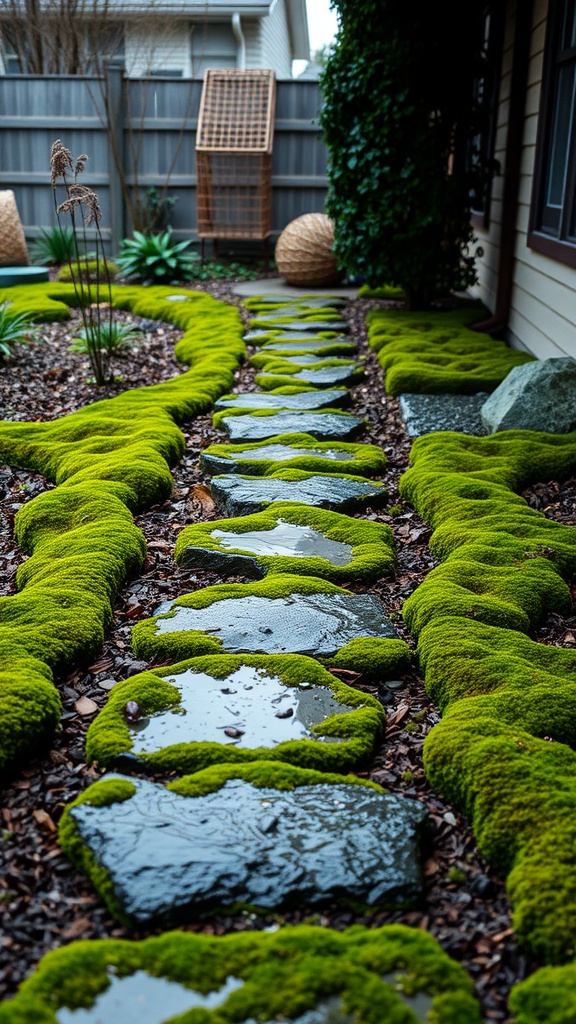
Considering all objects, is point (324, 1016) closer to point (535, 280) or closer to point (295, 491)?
point (295, 491)

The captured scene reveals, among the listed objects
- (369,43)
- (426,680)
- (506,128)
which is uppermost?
(369,43)

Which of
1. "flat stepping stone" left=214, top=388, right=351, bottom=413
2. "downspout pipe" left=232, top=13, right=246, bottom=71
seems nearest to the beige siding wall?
"flat stepping stone" left=214, top=388, right=351, bottom=413

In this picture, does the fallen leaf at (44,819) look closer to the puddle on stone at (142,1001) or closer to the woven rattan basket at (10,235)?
the puddle on stone at (142,1001)

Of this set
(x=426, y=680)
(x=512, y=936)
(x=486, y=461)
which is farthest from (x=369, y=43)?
(x=512, y=936)

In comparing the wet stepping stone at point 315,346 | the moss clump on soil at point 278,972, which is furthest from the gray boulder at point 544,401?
the moss clump on soil at point 278,972

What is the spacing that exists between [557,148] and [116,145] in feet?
22.0

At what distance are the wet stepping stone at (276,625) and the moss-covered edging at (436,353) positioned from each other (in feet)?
8.81

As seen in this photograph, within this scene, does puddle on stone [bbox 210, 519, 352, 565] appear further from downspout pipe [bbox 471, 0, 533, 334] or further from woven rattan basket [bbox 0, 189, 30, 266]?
woven rattan basket [bbox 0, 189, 30, 266]

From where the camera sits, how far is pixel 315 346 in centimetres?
656

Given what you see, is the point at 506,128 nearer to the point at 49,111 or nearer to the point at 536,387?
the point at 536,387

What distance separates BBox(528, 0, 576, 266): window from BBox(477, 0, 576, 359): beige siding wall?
142 millimetres

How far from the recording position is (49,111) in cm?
1113

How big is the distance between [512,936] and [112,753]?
3.04ft

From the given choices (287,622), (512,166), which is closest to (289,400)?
(287,622)
